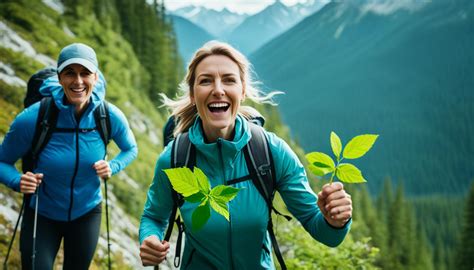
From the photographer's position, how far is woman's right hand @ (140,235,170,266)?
2349 mm

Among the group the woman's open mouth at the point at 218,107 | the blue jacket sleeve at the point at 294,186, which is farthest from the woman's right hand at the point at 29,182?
the blue jacket sleeve at the point at 294,186

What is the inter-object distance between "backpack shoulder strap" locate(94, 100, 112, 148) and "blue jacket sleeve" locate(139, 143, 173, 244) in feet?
5.32

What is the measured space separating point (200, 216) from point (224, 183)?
73 centimetres

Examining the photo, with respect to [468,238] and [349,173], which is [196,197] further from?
[468,238]

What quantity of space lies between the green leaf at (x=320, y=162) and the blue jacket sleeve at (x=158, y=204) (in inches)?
43.0

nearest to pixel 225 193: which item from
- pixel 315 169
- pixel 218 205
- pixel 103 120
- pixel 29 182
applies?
pixel 218 205

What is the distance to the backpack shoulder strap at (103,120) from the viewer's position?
13.3ft

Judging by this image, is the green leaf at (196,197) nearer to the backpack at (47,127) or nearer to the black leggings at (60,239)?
the backpack at (47,127)

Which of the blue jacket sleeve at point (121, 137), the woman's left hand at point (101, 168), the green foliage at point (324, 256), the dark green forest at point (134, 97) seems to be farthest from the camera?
the dark green forest at point (134, 97)

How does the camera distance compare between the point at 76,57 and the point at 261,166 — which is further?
the point at 76,57

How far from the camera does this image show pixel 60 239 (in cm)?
398

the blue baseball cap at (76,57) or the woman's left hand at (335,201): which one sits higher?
the blue baseball cap at (76,57)

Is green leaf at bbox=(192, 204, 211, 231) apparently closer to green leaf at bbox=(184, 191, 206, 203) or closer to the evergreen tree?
green leaf at bbox=(184, 191, 206, 203)

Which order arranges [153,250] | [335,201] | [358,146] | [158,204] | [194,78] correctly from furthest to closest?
[194,78] < [158,204] < [153,250] < [335,201] < [358,146]
